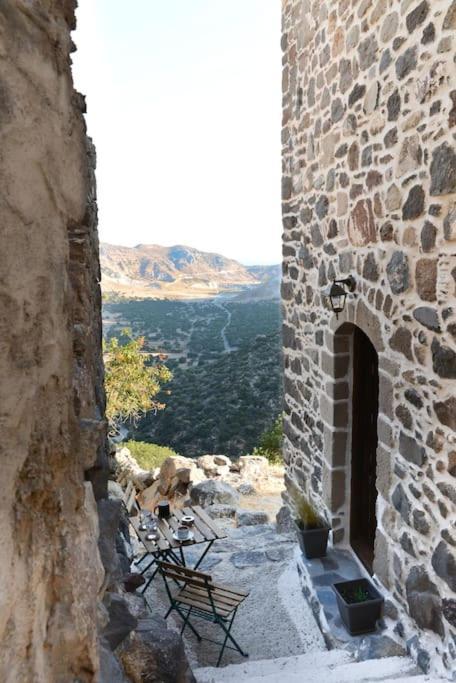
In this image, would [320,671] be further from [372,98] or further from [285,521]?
[372,98]

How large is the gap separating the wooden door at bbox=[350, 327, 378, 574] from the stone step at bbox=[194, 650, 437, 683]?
42.7 inches

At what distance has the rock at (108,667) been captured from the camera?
1.82 m

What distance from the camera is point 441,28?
2.82 m

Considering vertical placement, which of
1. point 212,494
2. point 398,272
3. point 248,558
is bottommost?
point 212,494

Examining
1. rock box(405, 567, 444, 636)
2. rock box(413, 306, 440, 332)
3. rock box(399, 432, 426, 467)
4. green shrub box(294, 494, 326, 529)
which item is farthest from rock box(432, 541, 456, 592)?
green shrub box(294, 494, 326, 529)

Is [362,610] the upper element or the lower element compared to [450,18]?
lower

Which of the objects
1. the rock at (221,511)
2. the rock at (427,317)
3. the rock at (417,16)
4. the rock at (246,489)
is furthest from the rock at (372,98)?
the rock at (246,489)

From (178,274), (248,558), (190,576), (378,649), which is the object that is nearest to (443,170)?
(378,649)

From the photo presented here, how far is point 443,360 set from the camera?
2936 mm

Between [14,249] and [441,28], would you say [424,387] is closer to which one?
[441,28]

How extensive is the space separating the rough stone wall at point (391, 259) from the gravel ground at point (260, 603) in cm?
77

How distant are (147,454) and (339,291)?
33.7ft

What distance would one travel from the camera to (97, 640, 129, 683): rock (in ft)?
5.98

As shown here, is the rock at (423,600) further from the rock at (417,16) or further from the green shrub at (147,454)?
the green shrub at (147,454)
